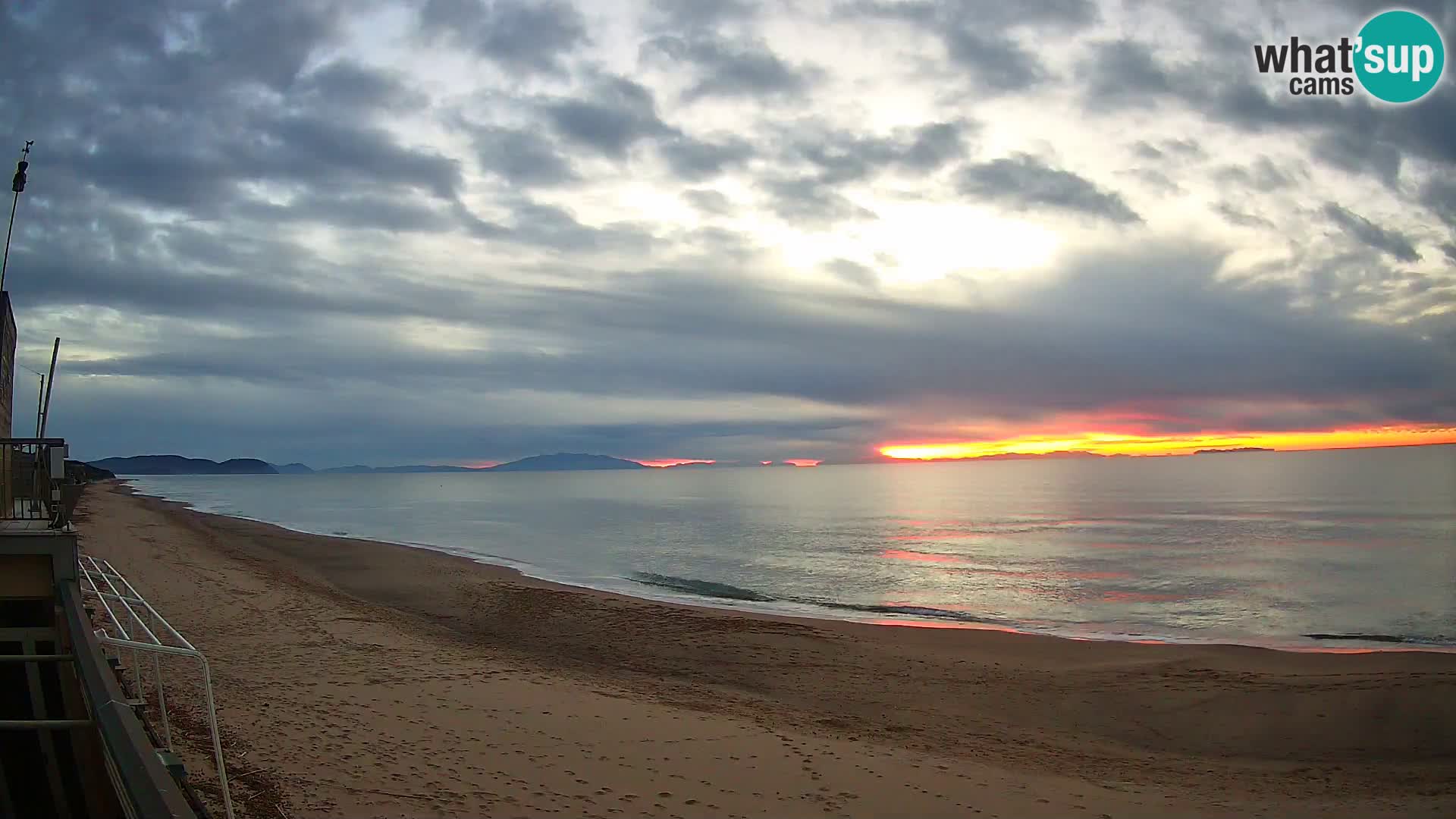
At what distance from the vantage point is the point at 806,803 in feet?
26.4

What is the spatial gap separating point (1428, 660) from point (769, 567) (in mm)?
21242

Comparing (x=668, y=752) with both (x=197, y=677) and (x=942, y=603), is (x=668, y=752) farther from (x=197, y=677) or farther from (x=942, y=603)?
(x=942, y=603)

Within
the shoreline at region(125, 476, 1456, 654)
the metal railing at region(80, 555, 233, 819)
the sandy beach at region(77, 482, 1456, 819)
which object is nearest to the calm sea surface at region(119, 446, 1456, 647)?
the shoreline at region(125, 476, 1456, 654)

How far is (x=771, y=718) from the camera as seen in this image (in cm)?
1138

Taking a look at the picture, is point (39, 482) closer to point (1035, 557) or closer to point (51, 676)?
point (51, 676)

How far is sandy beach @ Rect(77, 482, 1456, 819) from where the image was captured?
320 inches

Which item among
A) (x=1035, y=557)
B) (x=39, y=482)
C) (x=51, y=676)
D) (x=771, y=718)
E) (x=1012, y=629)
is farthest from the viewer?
(x=1035, y=557)

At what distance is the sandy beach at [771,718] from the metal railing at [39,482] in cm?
286

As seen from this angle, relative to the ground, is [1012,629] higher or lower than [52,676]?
lower

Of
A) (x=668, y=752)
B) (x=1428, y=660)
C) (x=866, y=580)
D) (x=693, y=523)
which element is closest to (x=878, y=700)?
(x=668, y=752)

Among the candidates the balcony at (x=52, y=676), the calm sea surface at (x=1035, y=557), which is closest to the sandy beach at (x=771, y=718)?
the balcony at (x=52, y=676)

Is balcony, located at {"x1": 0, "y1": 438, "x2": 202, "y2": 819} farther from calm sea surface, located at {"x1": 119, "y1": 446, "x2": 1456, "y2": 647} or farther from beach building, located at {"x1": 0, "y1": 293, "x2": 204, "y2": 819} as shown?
calm sea surface, located at {"x1": 119, "y1": 446, "x2": 1456, "y2": 647}

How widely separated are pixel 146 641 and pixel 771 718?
32.5 ft

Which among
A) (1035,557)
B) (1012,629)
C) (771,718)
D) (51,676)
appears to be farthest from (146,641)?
(1035,557)
